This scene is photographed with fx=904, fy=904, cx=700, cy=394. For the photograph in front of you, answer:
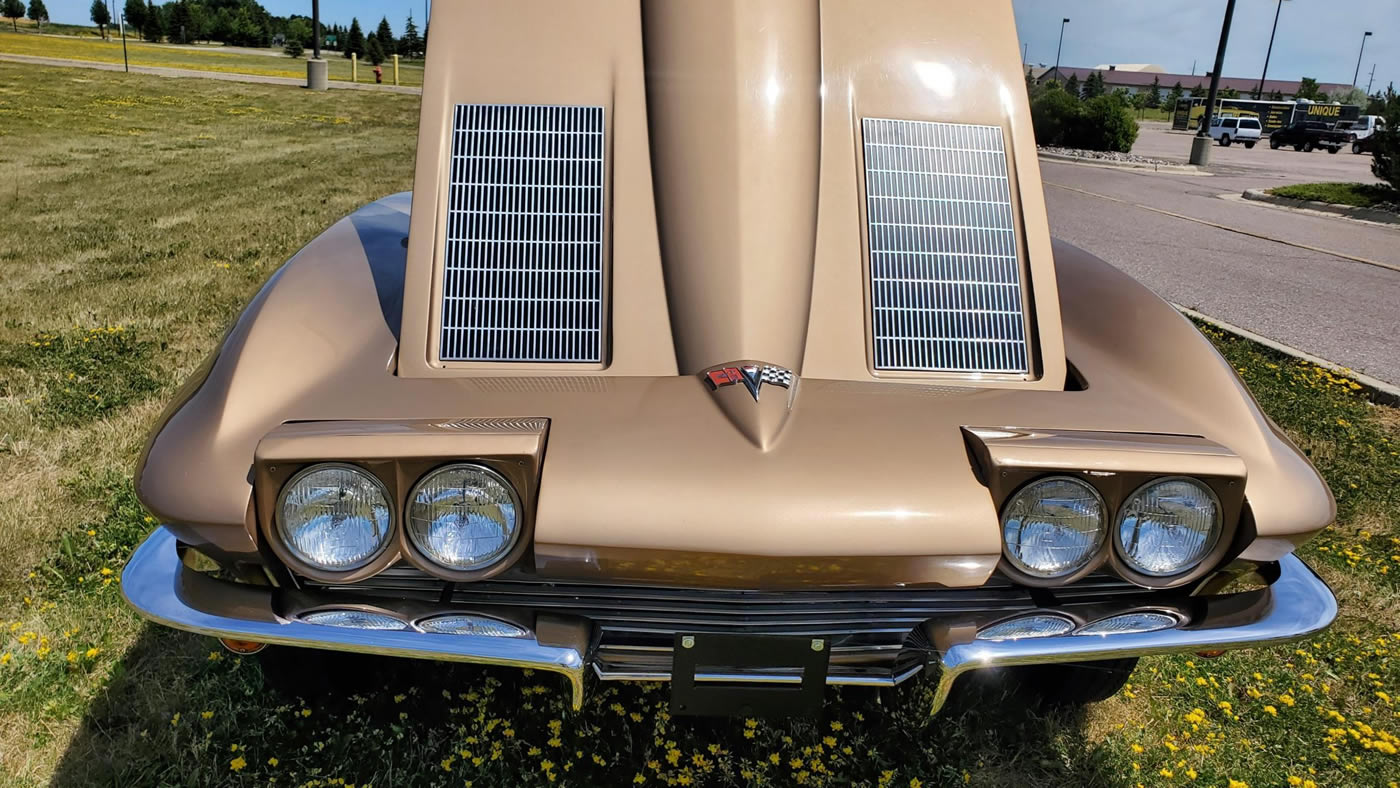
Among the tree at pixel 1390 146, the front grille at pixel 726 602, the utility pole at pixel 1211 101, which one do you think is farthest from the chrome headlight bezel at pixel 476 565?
the utility pole at pixel 1211 101

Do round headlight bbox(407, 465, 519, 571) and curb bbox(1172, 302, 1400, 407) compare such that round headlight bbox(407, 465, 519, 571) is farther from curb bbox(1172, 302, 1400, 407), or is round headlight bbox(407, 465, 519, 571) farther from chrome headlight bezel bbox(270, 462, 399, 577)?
curb bbox(1172, 302, 1400, 407)

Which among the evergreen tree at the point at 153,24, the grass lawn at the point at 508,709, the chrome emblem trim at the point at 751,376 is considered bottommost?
the grass lawn at the point at 508,709

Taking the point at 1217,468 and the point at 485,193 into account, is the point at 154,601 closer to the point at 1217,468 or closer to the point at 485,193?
the point at 485,193

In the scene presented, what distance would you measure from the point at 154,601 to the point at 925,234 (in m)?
2.11

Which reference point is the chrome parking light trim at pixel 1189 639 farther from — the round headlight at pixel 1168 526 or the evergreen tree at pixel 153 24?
the evergreen tree at pixel 153 24

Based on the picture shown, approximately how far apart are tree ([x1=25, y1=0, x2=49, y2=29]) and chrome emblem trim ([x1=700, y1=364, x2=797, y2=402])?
103782 mm

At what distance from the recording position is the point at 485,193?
2.50m

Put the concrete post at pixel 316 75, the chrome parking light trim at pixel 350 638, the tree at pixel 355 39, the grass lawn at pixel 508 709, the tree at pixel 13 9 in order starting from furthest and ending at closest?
the tree at pixel 13 9
the tree at pixel 355 39
the concrete post at pixel 316 75
the grass lawn at pixel 508 709
the chrome parking light trim at pixel 350 638

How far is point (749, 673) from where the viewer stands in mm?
1861

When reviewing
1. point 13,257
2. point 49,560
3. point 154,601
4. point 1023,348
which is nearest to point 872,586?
point 1023,348

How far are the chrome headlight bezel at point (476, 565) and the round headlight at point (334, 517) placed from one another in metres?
0.04

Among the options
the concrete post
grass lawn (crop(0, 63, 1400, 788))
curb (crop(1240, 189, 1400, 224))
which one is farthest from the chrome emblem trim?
the concrete post

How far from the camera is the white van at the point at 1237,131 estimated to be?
36.8 m

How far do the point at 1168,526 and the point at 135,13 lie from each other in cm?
8558
